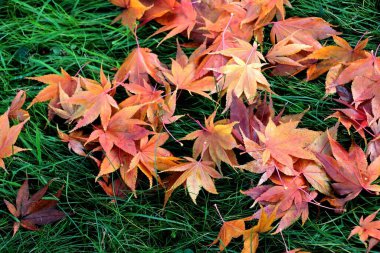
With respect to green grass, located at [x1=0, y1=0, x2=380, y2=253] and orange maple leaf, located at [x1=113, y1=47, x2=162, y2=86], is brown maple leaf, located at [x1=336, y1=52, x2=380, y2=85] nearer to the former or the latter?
green grass, located at [x1=0, y1=0, x2=380, y2=253]

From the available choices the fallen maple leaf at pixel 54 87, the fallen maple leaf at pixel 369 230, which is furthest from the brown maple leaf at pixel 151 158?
the fallen maple leaf at pixel 369 230

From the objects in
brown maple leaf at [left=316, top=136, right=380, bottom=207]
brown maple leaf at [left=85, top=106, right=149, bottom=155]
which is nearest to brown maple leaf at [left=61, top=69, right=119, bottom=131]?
brown maple leaf at [left=85, top=106, right=149, bottom=155]

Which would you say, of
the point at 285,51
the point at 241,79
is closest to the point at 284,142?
the point at 241,79

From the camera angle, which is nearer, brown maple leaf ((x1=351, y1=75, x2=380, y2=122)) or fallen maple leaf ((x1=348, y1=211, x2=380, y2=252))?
fallen maple leaf ((x1=348, y1=211, x2=380, y2=252))

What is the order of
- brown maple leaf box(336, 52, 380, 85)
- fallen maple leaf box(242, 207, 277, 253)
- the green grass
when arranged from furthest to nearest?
Result: brown maple leaf box(336, 52, 380, 85), the green grass, fallen maple leaf box(242, 207, 277, 253)

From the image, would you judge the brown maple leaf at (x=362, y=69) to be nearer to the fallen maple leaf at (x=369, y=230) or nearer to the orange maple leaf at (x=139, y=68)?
the fallen maple leaf at (x=369, y=230)

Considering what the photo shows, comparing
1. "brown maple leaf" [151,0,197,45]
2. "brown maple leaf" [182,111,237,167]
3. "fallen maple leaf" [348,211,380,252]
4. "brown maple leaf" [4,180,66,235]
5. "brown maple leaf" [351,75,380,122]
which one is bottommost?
"brown maple leaf" [4,180,66,235]
